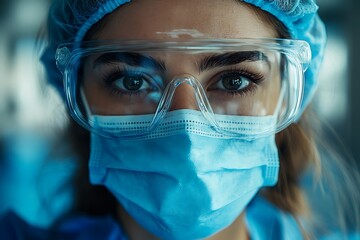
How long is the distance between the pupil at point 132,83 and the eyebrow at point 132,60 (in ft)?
0.12

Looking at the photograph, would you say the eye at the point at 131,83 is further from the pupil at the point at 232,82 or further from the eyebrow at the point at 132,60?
the pupil at the point at 232,82

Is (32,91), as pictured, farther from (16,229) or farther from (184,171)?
(184,171)

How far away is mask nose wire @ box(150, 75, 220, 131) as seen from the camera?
1.03 metres

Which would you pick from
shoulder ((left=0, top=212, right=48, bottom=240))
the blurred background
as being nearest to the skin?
shoulder ((left=0, top=212, right=48, bottom=240))

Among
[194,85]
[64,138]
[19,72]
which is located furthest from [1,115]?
[194,85]

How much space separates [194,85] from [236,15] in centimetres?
19

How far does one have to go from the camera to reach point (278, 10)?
3.69ft

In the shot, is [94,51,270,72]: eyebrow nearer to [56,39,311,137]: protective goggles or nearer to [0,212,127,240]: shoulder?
[56,39,311,137]: protective goggles

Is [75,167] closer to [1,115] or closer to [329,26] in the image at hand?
[1,115]

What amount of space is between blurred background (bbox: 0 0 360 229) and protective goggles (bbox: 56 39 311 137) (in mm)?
1125

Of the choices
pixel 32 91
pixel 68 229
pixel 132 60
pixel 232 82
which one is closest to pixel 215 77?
pixel 232 82

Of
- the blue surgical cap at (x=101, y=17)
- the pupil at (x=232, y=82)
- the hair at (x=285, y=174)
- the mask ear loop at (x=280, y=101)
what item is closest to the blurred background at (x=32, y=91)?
the hair at (x=285, y=174)

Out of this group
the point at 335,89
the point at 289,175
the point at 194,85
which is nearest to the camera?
the point at 194,85

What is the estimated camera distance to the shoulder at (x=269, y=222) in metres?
1.49
